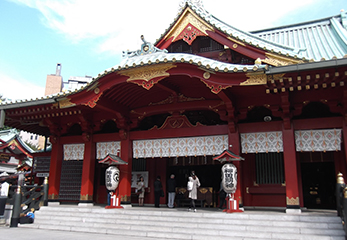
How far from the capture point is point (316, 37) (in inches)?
509

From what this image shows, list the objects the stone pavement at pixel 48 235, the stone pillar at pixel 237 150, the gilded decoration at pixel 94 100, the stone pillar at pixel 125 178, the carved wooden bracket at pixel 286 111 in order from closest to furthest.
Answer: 1. the stone pavement at pixel 48 235
2. the carved wooden bracket at pixel 286 111
3. the stone pillar at pixel 237 150
4. the gilded decoration at pixel 94 100
5. the stone pillar at pixel 125 178

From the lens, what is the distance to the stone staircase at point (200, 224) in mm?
7746

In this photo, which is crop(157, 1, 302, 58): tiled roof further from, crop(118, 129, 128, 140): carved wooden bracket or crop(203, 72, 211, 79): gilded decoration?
crop(118, 129, 128, 140): carved wooden bracket

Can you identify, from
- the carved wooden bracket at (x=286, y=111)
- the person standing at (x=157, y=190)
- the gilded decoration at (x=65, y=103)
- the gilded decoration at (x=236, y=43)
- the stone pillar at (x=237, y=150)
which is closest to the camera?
the carved wooden bracket at (x=286, y=111)

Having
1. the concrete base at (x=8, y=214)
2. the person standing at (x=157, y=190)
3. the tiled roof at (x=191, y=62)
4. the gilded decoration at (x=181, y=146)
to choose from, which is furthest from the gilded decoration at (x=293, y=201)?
the concrete base at (x=8, y=214)

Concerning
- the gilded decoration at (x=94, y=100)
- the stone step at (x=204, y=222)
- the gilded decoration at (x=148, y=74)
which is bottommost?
the stone step at (x=204, y=222)

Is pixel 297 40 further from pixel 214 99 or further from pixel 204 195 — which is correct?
pixel 204 195

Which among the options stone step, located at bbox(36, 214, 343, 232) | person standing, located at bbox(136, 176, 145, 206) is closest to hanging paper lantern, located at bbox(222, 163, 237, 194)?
stone step, located at bbox(36, 214, 343, 232)

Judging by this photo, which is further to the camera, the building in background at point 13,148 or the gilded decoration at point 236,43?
the building in background at point 13,148

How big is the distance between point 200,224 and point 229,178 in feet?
5.81

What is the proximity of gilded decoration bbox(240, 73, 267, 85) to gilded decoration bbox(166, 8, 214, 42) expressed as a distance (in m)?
3.70

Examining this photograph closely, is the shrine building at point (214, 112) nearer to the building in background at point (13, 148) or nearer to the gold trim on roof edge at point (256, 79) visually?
the gold trim on roof edge at point (256, 79)

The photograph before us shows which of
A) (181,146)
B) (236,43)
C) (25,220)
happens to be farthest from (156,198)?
(236,43)

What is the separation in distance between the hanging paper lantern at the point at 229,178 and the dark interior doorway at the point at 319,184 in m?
5.18
